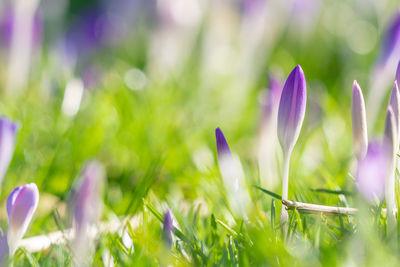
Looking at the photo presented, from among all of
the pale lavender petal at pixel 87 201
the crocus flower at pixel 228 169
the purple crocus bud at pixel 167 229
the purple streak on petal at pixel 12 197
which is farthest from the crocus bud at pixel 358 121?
the purple streak on petal at pixel 12 197

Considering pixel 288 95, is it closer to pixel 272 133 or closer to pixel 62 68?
pixel 272 133

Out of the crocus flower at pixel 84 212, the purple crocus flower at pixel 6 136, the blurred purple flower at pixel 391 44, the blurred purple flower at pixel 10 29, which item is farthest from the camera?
the blurred purple flower at pixel 10 29

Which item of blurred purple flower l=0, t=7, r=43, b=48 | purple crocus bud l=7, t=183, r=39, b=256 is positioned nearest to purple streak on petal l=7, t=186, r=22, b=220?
purple crocus bud l=7, t=183, r=39, b=256

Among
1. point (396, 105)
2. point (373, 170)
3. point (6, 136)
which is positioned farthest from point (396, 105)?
point (6, 136)

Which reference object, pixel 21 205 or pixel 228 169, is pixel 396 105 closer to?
pixel 228 169

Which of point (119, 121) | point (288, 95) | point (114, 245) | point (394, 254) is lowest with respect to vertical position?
point (119, 121)

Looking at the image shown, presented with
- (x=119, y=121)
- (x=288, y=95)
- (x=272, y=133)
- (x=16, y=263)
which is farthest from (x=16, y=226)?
(x=119, y=121)

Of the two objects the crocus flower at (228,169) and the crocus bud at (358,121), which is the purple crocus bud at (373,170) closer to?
the crocus bud at (358,121)
